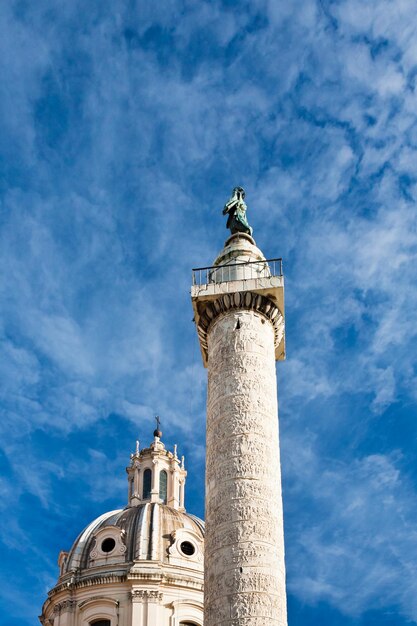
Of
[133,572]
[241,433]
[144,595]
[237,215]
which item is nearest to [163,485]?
[133,572]

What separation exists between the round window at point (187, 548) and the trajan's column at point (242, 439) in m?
19.2

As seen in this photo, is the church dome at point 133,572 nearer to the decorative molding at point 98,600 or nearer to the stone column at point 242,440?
the decorative molding at point 98,600

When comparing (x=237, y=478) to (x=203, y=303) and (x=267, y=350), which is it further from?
(x=203, y=303)

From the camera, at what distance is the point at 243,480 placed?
1705cm

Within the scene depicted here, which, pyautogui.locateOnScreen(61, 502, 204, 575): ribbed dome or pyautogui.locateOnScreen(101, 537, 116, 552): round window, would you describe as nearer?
pyautogui.locateOnScreen(61, 502, 204, 575): ribbed dome

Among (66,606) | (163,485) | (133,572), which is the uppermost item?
(163,485)

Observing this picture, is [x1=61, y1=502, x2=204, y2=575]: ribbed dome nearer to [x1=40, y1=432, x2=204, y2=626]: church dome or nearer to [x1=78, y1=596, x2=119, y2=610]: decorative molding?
[x1=40, y1=432, x2=204, y2=626]: church dome

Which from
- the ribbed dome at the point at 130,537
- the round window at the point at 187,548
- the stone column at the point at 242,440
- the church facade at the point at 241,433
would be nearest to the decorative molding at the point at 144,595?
the ribbed dome at the point at 130,537

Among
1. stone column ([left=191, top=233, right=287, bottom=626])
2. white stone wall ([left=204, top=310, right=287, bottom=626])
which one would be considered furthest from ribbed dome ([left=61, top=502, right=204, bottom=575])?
white stone wall ([left=204, top=310, right=287, bottom=626])

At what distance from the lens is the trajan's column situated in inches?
628

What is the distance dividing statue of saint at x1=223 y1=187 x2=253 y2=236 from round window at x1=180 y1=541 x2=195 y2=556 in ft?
66.6

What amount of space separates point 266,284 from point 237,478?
5245mm

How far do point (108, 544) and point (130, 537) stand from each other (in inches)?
43.3

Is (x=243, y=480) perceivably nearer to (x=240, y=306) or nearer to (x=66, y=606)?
(x=240, y=306)
